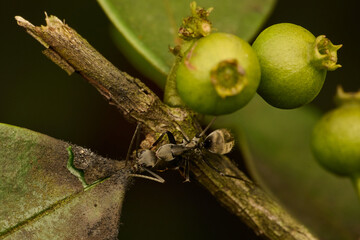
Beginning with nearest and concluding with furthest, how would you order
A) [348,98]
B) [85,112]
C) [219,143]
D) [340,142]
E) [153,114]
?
[153,114], [219,143], [340,142], [348,98], [85,112]

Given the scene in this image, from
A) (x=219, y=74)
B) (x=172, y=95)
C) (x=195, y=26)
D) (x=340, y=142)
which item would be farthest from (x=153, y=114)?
(x=340, y=142)

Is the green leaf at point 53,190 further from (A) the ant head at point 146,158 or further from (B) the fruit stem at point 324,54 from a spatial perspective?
(B) the fruit stem at point 324,54

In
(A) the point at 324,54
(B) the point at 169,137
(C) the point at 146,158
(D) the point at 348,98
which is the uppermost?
(D) the point at 348,98

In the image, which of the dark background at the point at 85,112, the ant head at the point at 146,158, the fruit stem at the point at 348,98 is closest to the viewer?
the ant head at the point at 146,158

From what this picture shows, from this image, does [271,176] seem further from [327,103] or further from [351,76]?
[351,76]

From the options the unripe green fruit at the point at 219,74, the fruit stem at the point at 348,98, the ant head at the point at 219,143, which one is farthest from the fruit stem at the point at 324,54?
the fruit stem at the point at 348,98

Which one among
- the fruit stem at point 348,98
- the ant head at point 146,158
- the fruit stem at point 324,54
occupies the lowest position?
the ant head at point 146,158

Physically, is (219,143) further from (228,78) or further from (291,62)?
(228,78)

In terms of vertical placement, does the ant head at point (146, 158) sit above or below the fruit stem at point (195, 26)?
below
